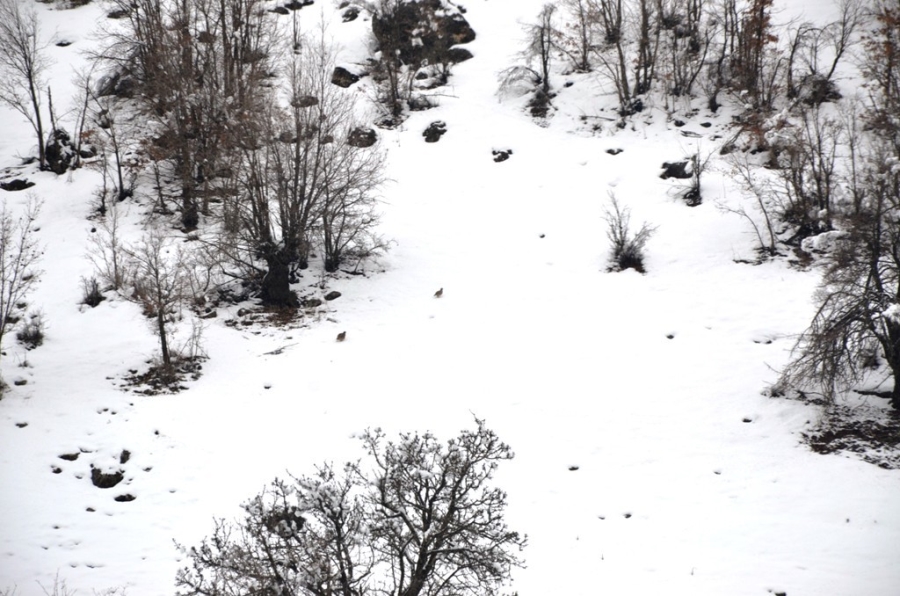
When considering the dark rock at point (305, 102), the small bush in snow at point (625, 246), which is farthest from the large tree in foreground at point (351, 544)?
the dark rock at point (305, 102)

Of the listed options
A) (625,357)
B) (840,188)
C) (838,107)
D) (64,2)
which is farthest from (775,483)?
(64,2)

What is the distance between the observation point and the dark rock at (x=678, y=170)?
21125 mm

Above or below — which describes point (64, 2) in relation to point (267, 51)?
above

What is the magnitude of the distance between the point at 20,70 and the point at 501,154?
64.3ft

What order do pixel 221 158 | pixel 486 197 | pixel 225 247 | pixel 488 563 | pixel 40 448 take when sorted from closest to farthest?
pixel 488 563 < pixel 40 448 < pixel 225 247 < pixel 221 158 < pixel 486 197

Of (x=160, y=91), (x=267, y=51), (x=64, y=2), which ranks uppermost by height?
(x=64, y=2)

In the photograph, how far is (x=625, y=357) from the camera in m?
14.8

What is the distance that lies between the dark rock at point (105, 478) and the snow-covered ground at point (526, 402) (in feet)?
0.45

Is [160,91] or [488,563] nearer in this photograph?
[488,563]

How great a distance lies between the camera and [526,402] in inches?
543

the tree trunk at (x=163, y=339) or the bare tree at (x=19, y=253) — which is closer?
the tree trunk at (x=163, y=339)

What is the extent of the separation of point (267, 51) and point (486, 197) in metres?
12.1

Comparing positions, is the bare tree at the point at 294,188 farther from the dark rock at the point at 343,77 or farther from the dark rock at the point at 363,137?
the dark rock at the point at 343,77

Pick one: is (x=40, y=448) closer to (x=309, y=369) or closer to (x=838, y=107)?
(x=309, y=369)
